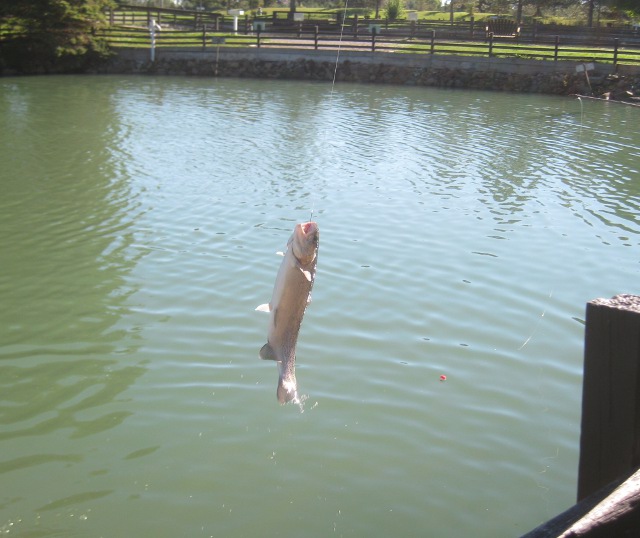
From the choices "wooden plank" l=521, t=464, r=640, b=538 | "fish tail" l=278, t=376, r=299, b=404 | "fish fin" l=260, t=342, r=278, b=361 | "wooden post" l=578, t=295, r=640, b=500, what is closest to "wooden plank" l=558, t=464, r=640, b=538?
"wooden plank" l=521, t=464, r=640, b=538

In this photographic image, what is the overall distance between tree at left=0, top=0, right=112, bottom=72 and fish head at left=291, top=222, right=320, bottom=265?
35262 mm

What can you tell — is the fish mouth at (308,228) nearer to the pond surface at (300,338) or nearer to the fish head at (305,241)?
the fish head at (305,241)

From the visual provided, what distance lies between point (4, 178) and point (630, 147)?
1379 centimetres

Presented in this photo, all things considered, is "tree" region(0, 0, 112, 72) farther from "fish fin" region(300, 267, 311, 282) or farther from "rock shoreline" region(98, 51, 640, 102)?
"fish fin" region(300, 267, 311, 282)

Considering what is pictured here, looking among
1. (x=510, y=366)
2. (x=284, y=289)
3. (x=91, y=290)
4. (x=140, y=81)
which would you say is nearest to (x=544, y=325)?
(x=510, y=366)

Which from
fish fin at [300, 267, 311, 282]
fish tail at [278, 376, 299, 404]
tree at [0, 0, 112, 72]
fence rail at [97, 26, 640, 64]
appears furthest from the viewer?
fence rail at [97, 26, 640, 64]

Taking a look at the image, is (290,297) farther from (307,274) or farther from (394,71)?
(394,71)

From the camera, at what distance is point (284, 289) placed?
3.33m

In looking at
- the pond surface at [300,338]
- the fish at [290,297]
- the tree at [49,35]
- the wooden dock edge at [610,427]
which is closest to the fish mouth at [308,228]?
the fish at [290,297]

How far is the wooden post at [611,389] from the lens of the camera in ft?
9.59

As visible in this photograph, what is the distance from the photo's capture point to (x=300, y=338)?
791cm

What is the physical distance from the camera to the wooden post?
2924mm

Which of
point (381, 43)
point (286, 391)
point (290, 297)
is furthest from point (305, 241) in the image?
point (381, 43)

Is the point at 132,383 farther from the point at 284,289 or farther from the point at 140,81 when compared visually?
the point at 140,81
